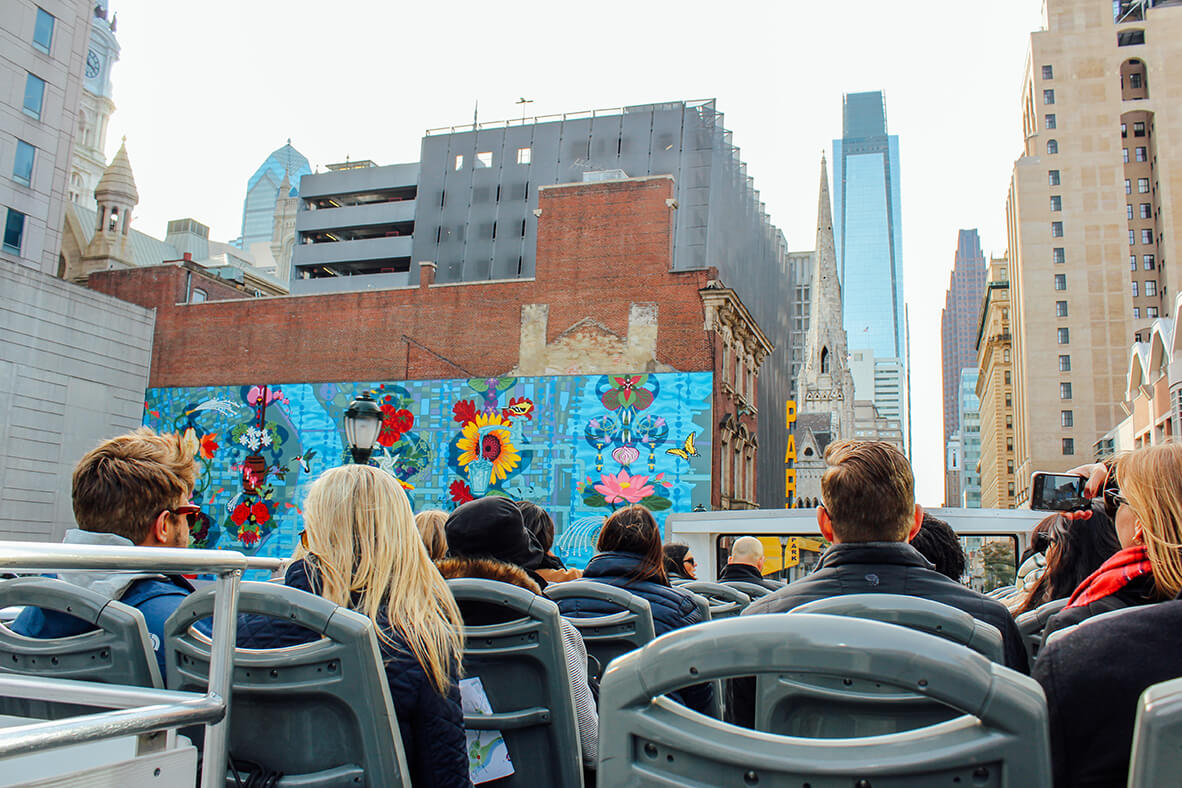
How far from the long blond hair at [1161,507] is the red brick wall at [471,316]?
28.4 m

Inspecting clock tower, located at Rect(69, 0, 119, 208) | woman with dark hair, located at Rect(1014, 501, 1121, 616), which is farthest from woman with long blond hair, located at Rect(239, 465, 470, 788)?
clock tower, located at Rect(69, 0, 119, 208)

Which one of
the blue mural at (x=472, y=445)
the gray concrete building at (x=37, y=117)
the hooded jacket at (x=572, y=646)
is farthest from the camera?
the gray concrete building at (x=37, y=117)

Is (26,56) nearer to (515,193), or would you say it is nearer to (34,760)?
(515,193)

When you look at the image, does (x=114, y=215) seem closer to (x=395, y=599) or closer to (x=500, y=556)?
(x=500, y=556)

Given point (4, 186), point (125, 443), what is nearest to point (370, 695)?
point (125, 443)

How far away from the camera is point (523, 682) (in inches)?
140

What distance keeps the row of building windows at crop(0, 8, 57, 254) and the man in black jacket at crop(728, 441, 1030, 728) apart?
139ft

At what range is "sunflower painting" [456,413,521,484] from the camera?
3203 cm

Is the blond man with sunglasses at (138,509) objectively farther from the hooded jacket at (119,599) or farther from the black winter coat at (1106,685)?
the black winter coat at (1106,685)

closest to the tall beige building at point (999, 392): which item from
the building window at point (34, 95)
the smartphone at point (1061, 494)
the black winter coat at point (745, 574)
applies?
the building window at point (34, 95)

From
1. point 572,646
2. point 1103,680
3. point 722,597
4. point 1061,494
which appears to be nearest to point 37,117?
point 722,597

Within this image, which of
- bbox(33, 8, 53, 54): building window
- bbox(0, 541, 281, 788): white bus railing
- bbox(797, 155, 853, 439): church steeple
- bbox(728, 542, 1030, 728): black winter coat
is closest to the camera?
bbox(0, 541, 281, 788): white bus railing

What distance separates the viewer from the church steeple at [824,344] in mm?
94750

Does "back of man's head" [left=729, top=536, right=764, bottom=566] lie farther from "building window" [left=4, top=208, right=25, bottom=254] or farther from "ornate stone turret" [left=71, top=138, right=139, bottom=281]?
"ornate stone turret" [left=71, top=138, right=139, bottom=281]
